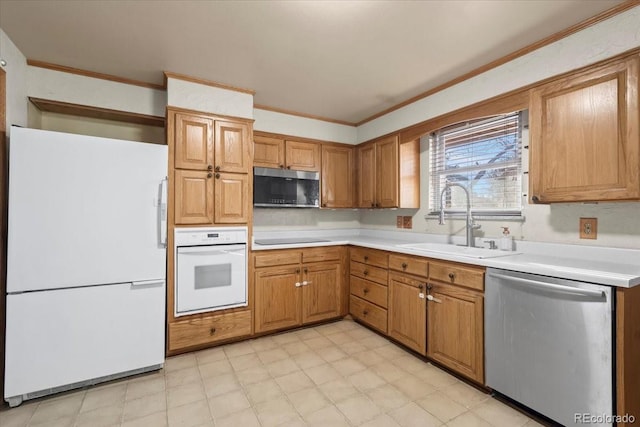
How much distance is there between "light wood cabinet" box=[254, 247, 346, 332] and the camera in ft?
9.68

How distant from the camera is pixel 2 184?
197 cm

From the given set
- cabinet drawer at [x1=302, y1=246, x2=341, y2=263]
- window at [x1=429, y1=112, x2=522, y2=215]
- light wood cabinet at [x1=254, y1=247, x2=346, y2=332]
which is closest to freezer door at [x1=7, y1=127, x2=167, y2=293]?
light wood cabinet at [x1=254, y1=247, x2=346, y2=332]

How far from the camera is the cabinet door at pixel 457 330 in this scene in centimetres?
203

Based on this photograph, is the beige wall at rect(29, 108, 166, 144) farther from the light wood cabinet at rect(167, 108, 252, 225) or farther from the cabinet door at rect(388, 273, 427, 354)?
the cabinet door at rect(388, 273, 427, 354)

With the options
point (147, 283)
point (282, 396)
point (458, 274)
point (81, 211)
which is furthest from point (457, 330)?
point (81, 211)

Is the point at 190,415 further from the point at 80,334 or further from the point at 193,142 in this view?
the point at 193,142

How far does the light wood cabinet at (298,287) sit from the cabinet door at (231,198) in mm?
430

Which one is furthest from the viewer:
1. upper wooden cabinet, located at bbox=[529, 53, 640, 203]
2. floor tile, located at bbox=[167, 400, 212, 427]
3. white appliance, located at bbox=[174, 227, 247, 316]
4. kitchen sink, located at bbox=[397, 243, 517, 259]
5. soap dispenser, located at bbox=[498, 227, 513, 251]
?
white appliance, located at bbox=[174, 227, 247, 316]

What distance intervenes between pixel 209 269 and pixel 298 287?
92 centimetres

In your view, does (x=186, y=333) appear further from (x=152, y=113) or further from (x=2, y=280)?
(x=152, y=113)

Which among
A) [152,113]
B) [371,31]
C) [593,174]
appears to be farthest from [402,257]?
[152,113]

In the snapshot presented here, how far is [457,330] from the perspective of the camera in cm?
217

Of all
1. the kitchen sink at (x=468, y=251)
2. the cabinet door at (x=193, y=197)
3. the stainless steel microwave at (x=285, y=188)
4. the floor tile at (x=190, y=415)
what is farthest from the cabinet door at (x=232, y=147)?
the floor tile at (x=190, y=415)

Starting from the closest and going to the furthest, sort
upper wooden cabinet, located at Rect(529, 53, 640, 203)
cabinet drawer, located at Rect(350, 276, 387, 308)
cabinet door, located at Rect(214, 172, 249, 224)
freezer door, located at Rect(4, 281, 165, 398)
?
upper wooden cabinet, located at Rect(529, 53, 640, 203) < freezer door, located at Rect(4, 281, 165, 398) < cabinet door, located at Rect(214, 172, 249, 224) < cabinet drawer, located at Rect(350, 276, 387, 308)
